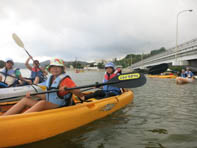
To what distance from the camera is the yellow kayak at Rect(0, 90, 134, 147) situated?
2.56m

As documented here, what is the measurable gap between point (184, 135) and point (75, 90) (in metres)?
2.37

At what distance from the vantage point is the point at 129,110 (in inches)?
202

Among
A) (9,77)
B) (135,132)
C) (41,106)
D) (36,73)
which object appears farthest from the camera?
(36,73)

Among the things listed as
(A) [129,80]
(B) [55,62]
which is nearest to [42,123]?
(B) [55,62]

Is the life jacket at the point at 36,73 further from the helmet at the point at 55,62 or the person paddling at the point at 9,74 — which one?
the helmet at the point at 55,62

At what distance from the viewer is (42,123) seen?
9.27 feet

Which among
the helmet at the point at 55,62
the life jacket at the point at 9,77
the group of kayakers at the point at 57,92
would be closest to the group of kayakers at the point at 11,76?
the life jacket at the point at 9,77

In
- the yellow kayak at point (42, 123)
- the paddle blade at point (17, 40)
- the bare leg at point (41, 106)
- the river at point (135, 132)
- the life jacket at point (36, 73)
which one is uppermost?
the paddle blade at point (17, 40)

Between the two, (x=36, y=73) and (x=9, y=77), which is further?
(x=36, y=73)

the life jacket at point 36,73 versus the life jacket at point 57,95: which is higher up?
the life jacket at point 36,73

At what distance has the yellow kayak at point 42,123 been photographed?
2564mm

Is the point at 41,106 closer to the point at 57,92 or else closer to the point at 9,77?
the point at 57,92

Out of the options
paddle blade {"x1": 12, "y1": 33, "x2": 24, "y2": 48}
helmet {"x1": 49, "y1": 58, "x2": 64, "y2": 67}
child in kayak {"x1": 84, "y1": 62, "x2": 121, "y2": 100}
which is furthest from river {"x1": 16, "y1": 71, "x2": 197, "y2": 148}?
paddle blade {"x1": 12, "y1": 33, "x2": 24, "y2": 48}

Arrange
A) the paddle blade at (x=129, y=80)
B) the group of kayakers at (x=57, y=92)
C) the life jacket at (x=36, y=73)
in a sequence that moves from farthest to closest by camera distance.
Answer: the life jacket at (x=36, y=73), the paddle blade at (x=129, y=80), the group of kayakers at (x=57, y=92)
